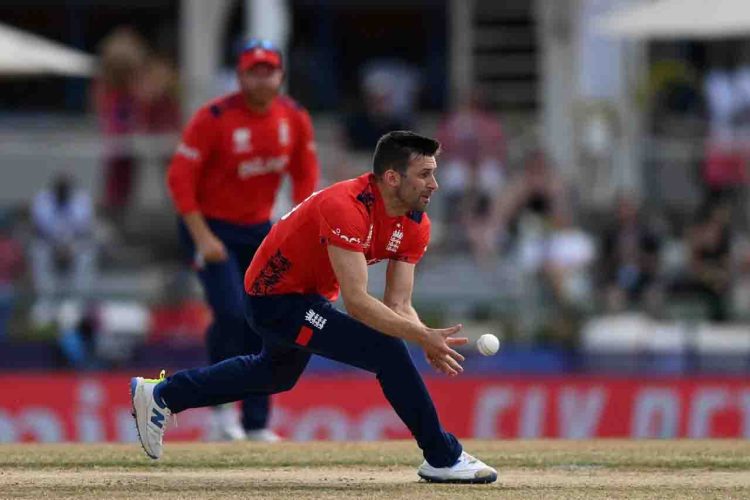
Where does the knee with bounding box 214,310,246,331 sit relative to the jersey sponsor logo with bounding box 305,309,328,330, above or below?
below

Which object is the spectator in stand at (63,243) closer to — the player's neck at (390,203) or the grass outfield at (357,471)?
the grass outfield at (357,471)

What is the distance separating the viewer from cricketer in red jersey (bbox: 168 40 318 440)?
1196 cm

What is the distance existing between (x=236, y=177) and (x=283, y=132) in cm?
39

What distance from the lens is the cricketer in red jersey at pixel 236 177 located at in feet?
39.2

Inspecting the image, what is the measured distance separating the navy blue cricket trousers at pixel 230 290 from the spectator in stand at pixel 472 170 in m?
6.40

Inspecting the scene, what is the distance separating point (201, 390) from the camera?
Result: 382 inches

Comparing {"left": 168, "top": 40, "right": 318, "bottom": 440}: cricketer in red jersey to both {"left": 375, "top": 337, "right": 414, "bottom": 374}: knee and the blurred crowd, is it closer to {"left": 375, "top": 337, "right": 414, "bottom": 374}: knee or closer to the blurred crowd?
{"left": 375, "top": 337, "right": 414, "bottom": 374}: knee

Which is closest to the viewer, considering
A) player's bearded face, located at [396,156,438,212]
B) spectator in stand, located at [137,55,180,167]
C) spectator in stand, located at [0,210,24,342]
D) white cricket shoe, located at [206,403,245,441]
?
player's bearded face, located at [396,156,438,212]

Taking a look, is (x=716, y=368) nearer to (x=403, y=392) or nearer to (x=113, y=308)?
(x=113, y=308)

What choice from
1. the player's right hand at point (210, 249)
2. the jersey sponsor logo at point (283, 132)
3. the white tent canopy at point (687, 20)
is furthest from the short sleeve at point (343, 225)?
the white tent canopy at point (687, 20)

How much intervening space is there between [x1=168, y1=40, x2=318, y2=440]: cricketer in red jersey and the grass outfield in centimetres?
83

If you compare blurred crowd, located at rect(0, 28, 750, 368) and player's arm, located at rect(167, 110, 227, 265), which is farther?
blurred crowd, located at rect(0, 28, 750, 368)

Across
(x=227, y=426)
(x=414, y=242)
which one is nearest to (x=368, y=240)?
(x=414, y=242)

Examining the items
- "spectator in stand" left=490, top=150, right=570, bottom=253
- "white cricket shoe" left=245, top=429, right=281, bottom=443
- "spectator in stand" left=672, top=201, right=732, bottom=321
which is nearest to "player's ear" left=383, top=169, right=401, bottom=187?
"white cricket shoe" left=245, top=429, right=281, bottom=443
